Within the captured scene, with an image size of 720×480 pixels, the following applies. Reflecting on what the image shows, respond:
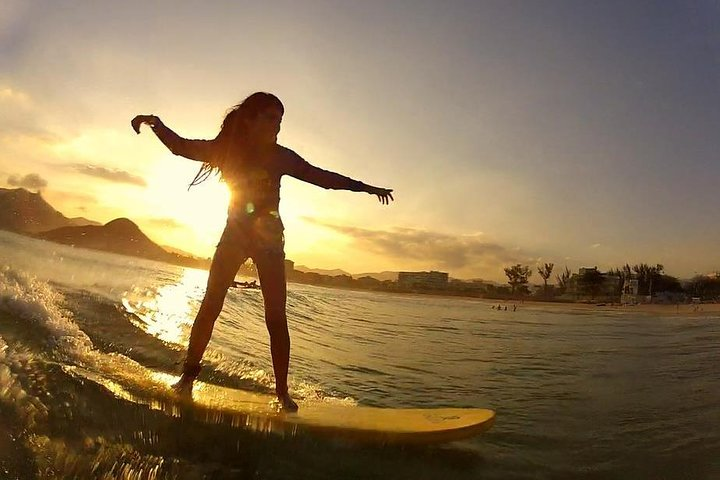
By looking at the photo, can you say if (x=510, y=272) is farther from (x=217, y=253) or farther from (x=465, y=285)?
(x=217, y=253)

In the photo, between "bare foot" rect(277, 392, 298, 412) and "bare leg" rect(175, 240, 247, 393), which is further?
"bare leg" rect(175, 240, 247, 393)

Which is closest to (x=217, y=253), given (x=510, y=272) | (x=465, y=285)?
(x=510, y=272)

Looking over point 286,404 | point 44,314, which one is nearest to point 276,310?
point 286,404

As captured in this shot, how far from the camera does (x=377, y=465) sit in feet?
8.61

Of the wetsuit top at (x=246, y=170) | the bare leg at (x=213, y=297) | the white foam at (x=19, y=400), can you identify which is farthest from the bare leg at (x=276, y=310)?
the white foam at (x=19, y=400)

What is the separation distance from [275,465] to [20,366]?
1.42 metres

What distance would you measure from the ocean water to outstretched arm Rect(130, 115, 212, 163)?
1.49 m

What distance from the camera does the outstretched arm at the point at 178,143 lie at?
11.9 feet

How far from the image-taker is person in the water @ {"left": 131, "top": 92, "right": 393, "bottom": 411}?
364cm

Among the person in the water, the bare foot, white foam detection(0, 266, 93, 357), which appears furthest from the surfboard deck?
white foam detection(0, 266, 93, 357)

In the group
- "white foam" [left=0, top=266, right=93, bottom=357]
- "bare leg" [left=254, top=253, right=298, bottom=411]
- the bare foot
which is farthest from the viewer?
"white foam" [left=0, top=266, right=93, bottom=357]

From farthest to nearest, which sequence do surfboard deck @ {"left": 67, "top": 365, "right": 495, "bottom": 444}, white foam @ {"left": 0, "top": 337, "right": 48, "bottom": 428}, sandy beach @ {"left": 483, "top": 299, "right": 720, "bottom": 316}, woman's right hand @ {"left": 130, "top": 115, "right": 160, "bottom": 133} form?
sandy beach @ {"left": 483, "top": 299, "right": 720, "bottom": 316}, woman's right hand @ {"left": 130, "top": 115, "right": 160, "bottom": 133}, surfboard deck @ {"left": 67, "top": 365, "right": 495, "bottom": 444}, white foam @ {"left": 0, "top": 337, "right": 48, "bottom": 428}

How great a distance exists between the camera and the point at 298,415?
10.6 ft

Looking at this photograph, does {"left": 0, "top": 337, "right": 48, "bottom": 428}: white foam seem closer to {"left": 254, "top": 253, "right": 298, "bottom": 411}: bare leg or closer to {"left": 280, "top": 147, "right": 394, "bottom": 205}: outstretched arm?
{"left": 254, "top": 253, "right": 298, "bottom": 411}: bare leg
